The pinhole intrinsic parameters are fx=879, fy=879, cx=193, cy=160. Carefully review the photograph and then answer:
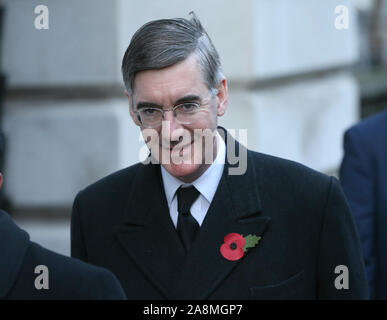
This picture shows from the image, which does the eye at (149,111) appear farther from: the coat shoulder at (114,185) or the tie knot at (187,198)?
the coat shoulder at (114,185)

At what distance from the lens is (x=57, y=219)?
5.08 m

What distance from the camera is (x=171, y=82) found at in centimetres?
262

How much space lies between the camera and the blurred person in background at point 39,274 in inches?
79.9

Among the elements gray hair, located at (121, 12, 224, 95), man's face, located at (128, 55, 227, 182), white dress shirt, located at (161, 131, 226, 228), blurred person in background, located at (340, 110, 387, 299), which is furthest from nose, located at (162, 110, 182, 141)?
blurred person in background, located at (340, 110, 387, 299)

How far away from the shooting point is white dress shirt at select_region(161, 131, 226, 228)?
9.40ft

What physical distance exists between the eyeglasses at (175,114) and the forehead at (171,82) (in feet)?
0.10

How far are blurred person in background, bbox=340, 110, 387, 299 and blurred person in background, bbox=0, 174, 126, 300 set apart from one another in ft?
6.47

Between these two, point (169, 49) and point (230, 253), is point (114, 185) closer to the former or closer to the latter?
point (230, 253)

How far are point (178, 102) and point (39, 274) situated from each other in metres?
0.74

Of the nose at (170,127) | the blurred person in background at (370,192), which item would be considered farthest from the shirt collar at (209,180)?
the blurred person in background at (370,192)

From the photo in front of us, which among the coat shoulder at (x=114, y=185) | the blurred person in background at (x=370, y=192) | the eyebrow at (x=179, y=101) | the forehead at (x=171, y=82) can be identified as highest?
the forehead at (x=171, y=82)

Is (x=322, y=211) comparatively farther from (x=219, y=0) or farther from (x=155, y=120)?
(x=219, y=0)

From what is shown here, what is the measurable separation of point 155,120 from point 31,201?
2613 millimetres
